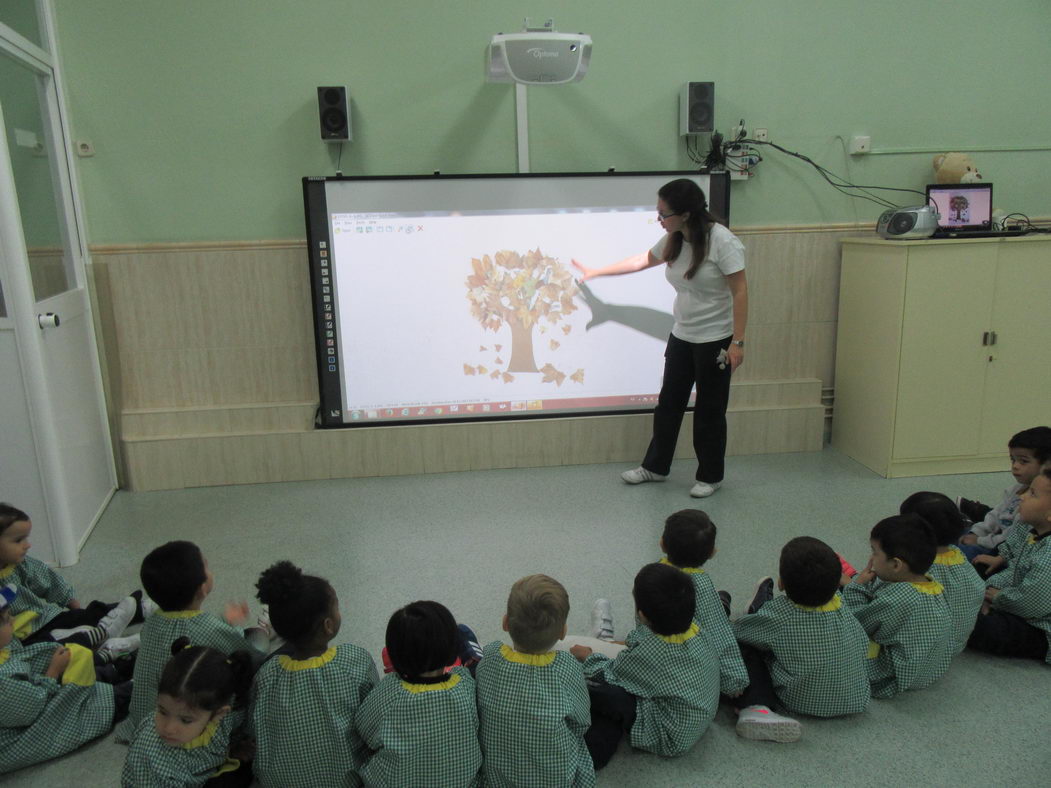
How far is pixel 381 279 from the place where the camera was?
Answer: 3828 mm

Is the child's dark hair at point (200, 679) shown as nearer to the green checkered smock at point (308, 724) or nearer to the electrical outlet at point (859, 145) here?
the green checkered smock at point (308, 724)

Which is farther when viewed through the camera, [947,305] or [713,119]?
[713,119]

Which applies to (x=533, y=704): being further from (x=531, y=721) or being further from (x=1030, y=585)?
(x=1030, y=585)

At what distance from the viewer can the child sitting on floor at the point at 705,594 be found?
2.04 metres

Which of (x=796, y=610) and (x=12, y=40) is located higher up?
(x=12, y=40)

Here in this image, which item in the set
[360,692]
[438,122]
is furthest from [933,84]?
[360,692]

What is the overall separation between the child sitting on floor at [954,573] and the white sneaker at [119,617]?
7.67 ft

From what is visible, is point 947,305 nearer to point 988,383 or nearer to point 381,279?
point 988,383

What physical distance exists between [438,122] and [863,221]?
2.20 meters

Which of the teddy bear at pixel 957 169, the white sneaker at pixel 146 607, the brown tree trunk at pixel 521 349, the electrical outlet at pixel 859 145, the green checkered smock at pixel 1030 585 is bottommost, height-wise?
the white sneaker at pixel 146 607

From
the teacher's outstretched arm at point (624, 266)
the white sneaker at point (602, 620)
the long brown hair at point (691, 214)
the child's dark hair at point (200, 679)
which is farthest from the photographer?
the teacher's outstretched arm at point (624, 266)

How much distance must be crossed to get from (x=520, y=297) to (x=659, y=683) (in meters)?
2.36

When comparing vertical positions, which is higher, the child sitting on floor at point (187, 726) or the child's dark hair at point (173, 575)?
the child's dark hair at point (173, 575)

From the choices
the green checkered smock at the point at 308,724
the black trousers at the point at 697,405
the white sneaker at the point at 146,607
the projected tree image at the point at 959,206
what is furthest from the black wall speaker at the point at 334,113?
the projected tree image at the point at 959,206
